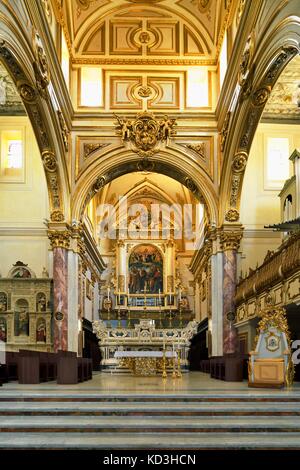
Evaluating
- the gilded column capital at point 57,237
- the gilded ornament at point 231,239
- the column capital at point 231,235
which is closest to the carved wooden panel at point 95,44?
Answer: the gilded column capital at point 57,237

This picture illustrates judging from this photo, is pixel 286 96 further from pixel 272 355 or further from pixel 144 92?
pixel 272 355

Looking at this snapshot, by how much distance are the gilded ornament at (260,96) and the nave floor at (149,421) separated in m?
9.63

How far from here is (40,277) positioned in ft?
73.4

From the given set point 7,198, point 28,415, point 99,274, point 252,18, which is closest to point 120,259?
point 99,274

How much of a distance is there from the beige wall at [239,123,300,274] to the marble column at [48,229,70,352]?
5.81 meters

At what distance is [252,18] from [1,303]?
Answer: 1135 centimetres

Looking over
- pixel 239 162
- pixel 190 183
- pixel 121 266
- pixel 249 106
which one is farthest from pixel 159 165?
pixel 121 266

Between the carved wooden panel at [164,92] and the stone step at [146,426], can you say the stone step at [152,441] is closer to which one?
the stone step at [146,426]

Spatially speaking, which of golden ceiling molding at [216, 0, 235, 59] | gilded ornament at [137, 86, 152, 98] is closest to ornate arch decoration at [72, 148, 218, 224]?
gilded ornament at [137, 86, 152, 98]

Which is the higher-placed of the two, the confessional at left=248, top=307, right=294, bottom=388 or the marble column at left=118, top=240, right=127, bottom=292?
the marble column at left=118, top=240, right=127, bottom=292

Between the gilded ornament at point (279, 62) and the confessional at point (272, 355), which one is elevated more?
the gilded ornament at point (279, 62)

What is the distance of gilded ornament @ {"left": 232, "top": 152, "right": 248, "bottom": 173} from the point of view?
20.9 m

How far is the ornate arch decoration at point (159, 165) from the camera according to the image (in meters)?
22.2

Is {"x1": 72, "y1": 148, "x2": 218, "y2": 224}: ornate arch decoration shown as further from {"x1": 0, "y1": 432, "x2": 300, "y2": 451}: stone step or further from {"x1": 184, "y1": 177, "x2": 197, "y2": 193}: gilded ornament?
{"x1": 0, "y1": 432, "x2": 300, "y2": 451}: stone step
